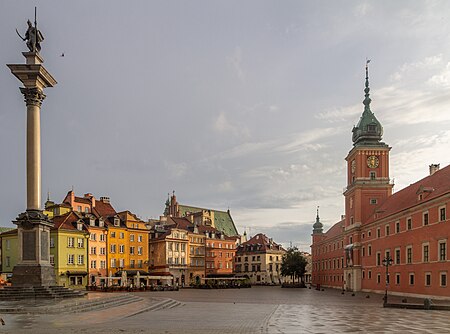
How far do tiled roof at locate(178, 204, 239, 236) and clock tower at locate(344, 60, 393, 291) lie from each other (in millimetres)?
67545

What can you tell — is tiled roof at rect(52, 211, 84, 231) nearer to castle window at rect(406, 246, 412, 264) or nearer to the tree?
castle window at rect(406, 246, 412, 264)

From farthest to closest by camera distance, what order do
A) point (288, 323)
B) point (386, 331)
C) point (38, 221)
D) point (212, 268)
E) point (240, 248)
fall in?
point (240, 248)
point (212, 268)
point (38, 221)
point (288, 323)
point (386, 331)

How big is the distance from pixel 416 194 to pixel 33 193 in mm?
42848

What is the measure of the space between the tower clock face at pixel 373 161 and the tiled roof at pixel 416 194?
5.86 m

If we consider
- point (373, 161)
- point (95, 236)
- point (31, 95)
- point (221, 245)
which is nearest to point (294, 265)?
point (221, 245)

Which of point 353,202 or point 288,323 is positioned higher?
point 353,202

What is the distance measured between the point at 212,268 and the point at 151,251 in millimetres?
19203

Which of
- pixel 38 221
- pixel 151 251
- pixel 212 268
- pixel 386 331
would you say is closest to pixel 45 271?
pixel 38 221

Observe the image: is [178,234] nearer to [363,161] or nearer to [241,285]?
[241,285]

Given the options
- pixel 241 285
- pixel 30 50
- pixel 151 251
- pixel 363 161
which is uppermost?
pixel 30 50

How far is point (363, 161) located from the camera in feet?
254

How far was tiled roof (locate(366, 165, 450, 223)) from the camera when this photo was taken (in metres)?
51.6

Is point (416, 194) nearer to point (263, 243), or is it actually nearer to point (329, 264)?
point (329, 264)

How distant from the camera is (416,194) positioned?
5762cm
